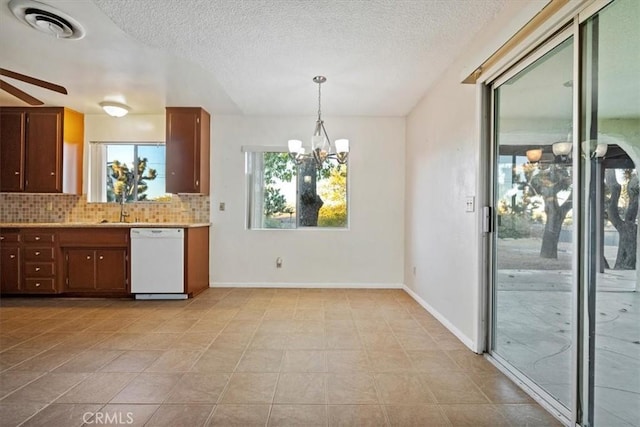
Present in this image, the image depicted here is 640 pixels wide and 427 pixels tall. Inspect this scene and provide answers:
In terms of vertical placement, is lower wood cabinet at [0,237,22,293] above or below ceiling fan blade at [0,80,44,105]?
below

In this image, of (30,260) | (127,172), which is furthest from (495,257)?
(30,260)

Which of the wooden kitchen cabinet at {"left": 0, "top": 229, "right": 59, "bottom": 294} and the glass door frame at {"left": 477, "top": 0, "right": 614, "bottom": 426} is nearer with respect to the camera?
the glass door frame at {"left": 477, "top": 0, "right": 614, "bottom": 426}

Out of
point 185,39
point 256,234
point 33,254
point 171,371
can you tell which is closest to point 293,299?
point 256,234

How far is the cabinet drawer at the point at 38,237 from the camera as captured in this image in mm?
4031

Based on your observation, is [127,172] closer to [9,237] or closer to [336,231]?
[9,237]

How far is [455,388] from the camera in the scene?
6.54 feet

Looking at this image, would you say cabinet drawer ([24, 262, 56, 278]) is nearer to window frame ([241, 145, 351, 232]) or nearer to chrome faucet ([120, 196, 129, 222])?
chrome faucet ([120, 196, 129, 222])

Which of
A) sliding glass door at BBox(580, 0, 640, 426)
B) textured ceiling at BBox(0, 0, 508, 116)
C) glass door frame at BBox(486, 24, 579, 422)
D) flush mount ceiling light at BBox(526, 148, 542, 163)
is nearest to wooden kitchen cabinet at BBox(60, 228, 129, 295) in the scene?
textured ceiling at BBox(0, 0, 508, 116)

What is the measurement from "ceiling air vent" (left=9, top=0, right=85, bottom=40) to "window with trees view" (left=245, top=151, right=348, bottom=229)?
2507mm

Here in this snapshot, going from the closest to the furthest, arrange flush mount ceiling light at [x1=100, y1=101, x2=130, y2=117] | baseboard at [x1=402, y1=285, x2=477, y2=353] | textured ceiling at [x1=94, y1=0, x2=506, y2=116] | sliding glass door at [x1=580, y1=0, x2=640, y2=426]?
sliding glass door at [x1=580, y1=0, x2=640, y2=426], textured ceiling at [x1=94, y1=0, x2=506, y2=116], baseboard at [x1=402, y1=285, x2=477, y2=353], flush mount ceiling light at [x1=100, y1=101, x2=130, y2=117]

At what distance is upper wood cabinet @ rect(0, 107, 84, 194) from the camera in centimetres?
429

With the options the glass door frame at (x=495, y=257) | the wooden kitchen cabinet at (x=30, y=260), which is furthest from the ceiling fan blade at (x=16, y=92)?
the glass door frame at (x=495, y=257)

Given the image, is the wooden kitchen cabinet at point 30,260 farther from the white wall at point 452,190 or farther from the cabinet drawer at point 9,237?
the white wall at point 452,190

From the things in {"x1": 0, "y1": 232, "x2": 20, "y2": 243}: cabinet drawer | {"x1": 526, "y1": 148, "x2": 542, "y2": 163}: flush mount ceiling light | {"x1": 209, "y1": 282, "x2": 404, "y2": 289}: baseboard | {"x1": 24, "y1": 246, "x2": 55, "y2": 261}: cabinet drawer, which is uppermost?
{"x1": 526, "y1": 148, "x2": 542, "y2": 163}: flush mount ceiling light
